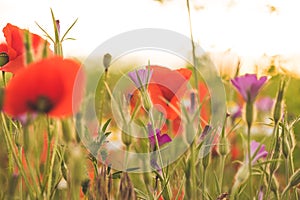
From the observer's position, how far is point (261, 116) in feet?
3.68

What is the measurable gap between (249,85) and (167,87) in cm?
18

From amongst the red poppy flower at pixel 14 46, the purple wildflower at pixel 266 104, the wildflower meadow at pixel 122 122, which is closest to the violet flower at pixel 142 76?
the wildflower meadow at pixel 122 122

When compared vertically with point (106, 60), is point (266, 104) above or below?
below

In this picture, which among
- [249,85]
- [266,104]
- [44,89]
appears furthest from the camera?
[266,104]

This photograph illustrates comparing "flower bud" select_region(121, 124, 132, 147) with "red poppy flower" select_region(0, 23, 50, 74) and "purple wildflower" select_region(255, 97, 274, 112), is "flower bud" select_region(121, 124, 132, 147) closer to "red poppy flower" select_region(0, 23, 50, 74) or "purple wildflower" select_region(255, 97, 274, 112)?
"red poppy flower" select_region(0, 23, 50, 74)

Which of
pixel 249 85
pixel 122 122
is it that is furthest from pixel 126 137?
pixel 249 85

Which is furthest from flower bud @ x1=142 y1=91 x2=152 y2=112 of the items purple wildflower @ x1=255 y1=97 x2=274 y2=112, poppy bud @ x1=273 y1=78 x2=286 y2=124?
purple wildflower @ x1=255 y1=97 x2=274 y2=112

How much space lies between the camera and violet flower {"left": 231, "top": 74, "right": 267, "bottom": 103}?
49 cm

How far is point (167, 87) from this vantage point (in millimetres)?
655

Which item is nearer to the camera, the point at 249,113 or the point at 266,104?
the point at 249,113

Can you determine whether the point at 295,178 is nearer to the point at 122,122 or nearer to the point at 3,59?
the point at 122,122

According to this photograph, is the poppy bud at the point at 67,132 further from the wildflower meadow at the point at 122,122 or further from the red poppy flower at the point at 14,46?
the red poppy flower at the point at 14,46

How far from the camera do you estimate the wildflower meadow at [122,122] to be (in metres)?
0.35

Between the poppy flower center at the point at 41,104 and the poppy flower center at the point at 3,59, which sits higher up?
the poppy flower center at the point at 3,59
